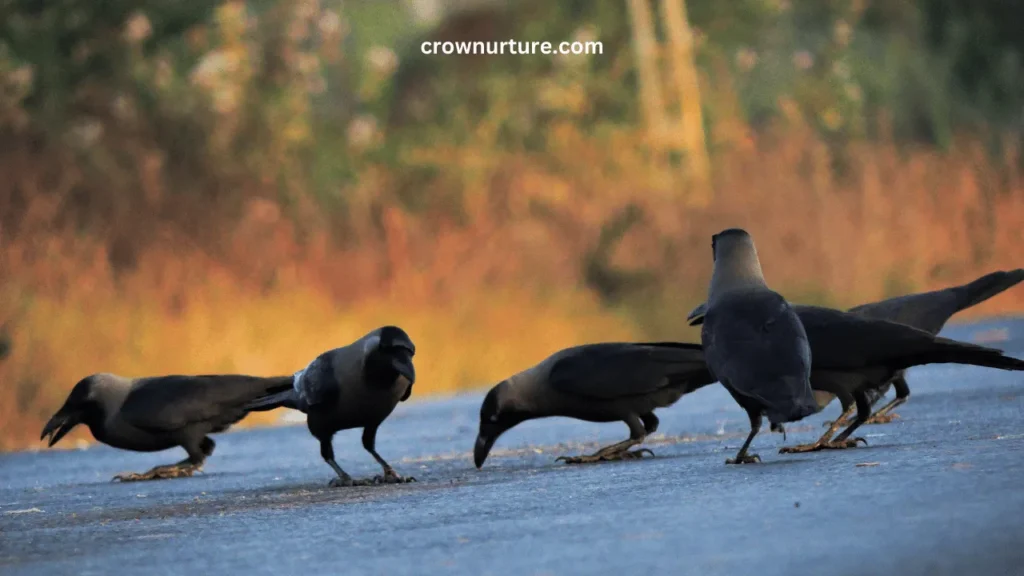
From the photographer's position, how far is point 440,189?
34219mm

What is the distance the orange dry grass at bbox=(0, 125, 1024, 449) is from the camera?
Answer: 2142cm

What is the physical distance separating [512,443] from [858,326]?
4.72m

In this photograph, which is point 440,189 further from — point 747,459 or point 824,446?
point 747,459

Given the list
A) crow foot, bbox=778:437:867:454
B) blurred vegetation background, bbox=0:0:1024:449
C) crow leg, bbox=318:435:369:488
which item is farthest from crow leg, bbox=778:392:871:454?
blurred vegetation background, bbox=0:0:1024:449

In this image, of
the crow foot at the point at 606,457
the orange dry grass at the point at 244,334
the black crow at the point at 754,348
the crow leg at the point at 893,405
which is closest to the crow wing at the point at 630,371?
the crow foot at the point at 606,457

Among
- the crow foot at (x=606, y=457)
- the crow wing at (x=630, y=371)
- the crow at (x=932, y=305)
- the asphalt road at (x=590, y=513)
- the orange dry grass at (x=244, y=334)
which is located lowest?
→ the asphalt road at (x=590, y=513)

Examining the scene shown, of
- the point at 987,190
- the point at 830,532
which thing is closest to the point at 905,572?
the point at 830,532

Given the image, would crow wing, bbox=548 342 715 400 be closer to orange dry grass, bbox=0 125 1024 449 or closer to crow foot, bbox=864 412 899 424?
crow foot, bbox=864 412 899 424

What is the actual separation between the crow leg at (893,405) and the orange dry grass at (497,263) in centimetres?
869

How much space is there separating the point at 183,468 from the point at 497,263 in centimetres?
1498

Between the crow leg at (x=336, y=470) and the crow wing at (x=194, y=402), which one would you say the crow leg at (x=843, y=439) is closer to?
the crow leg at (x=336, y=470)

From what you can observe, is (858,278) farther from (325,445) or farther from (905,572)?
(905,572)

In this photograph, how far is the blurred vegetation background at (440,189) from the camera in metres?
23.1

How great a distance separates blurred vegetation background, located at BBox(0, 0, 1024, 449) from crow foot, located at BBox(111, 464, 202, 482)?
17.5 ft
